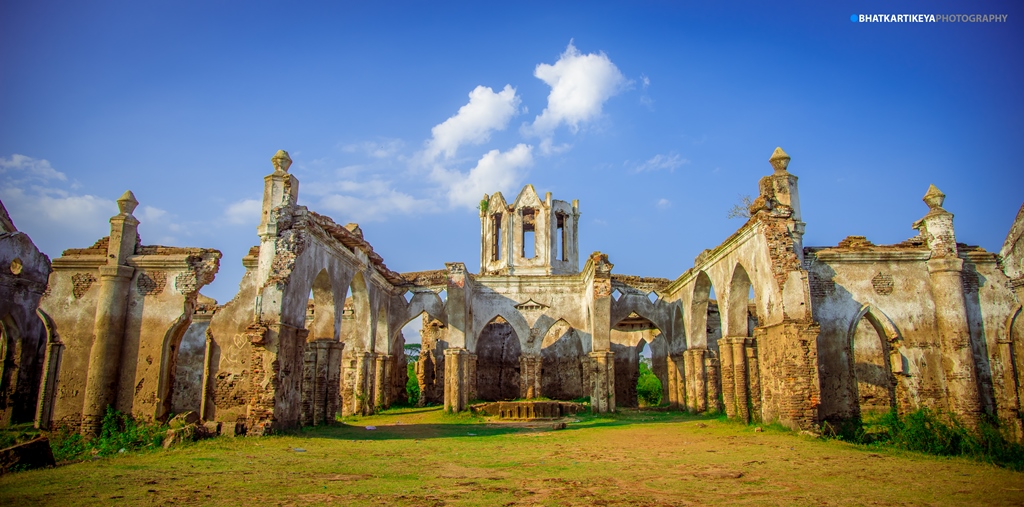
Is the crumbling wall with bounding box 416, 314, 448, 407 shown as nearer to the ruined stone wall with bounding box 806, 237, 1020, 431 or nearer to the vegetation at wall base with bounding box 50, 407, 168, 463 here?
the vegetation at wall base with bounding box 50, 407, 168, 463

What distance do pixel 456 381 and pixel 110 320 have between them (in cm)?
972

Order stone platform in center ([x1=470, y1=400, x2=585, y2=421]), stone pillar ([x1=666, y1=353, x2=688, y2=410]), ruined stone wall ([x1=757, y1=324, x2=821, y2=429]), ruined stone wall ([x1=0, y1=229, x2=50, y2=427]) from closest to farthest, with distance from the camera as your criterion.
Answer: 1. ruined stone wall ([x1=757, y1=324, x2=821, y2=429])
2. ruined stone wall ([x1=0, y1=229, x2=50, y2=427])
3. stone platform in center ([x1=470, y1=400, x2=585, y2=421])
4. stone pillar ([x1=666, y1=353, x2=688, y2=410])

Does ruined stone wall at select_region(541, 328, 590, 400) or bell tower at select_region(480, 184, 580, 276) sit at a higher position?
bell tower at select_region(480, 184, 580, 276)

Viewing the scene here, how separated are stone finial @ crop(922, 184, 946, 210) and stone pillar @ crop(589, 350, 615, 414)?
9.78 meters

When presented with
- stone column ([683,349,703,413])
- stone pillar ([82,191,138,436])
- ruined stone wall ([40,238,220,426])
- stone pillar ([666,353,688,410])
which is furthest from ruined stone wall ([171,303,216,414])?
stone pillar ([666,353,688,410])

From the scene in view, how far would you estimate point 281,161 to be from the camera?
14211 millimetres

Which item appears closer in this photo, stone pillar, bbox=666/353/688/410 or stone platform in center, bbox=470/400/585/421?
stone platform in center, bbox=470/400/585/421

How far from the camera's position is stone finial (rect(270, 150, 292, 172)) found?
46.6ft

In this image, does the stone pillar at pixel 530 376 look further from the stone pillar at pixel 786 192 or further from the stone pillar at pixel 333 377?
the stone pillar at pixel 786 192

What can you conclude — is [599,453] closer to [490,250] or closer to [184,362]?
[184,362]

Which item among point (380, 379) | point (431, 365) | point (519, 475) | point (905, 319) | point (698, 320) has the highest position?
point (698, 320)

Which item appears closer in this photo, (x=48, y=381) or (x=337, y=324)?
(x=48, y=381)

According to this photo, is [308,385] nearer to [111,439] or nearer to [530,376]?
[111,439]

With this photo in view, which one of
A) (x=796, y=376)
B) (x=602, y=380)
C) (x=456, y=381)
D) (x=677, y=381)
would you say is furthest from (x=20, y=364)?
(x=677, y=381)
